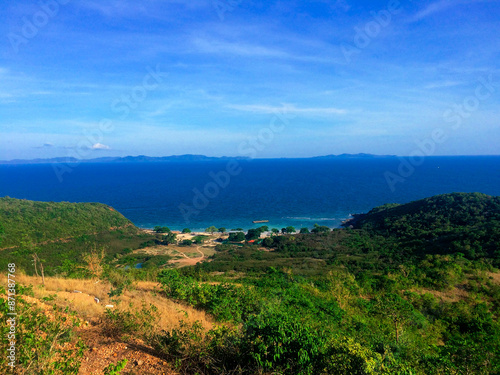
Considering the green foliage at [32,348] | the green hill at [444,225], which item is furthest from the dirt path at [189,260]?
the green foliage at [32,348]

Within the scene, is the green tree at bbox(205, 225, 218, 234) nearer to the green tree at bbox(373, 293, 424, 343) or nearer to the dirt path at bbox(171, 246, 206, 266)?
the dirt path at bbox(171, 246, 206, 266)

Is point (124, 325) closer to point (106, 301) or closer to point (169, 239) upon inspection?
point (106, 301)

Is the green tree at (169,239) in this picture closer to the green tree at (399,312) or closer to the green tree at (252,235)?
the green tree at (252,235)

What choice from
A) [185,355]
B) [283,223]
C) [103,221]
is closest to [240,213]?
[283,223]

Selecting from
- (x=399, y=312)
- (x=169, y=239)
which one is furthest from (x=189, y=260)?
(x=399, y=312)

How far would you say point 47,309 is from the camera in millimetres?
6988

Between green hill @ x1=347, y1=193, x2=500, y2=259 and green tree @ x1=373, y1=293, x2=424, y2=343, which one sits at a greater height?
green tree @ x1=373, y1=293, x2=424, y2=343

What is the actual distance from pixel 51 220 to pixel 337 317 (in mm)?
46597

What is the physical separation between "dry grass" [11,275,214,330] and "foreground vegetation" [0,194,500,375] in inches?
8.0

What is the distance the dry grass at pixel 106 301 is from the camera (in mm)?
7797

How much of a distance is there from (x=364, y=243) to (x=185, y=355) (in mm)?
35105

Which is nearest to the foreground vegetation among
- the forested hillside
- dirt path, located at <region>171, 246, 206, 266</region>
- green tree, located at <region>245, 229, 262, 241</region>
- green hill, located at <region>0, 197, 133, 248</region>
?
the forested hillside

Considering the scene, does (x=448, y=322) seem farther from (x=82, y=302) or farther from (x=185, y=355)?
(x=82, y=302)

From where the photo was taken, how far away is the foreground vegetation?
489cm
